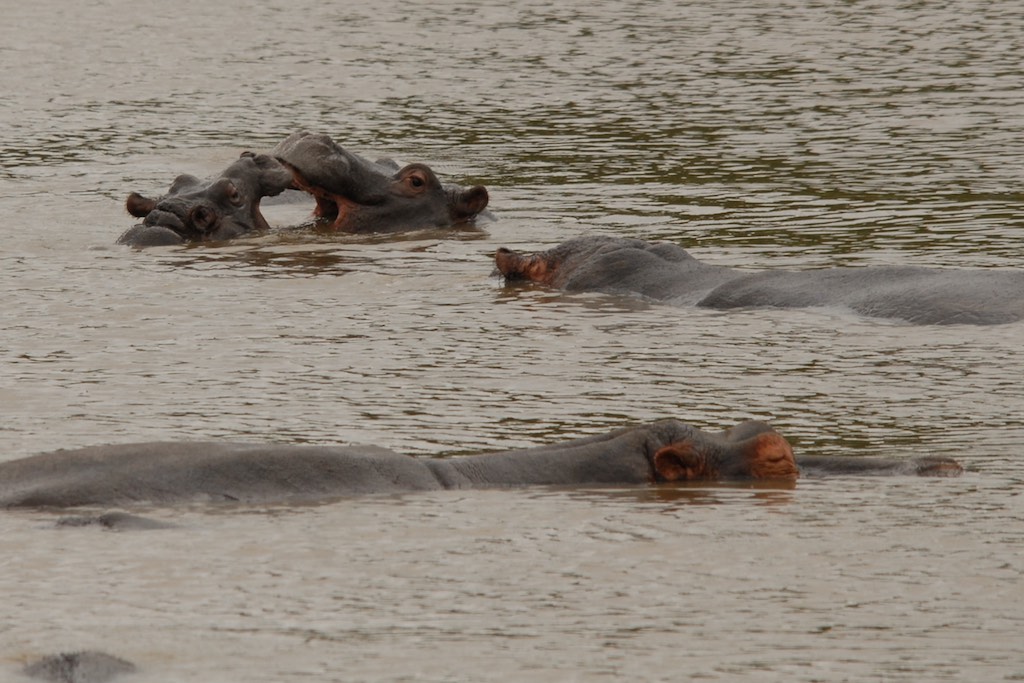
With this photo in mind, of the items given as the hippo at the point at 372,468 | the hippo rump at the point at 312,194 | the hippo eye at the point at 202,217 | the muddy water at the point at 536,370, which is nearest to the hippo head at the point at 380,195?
the hippo rump at the point at 312,194

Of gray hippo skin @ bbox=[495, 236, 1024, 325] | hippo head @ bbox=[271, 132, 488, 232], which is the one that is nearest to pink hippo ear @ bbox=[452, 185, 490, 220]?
hippo head @ bbox=[271, 132, 488, 232]

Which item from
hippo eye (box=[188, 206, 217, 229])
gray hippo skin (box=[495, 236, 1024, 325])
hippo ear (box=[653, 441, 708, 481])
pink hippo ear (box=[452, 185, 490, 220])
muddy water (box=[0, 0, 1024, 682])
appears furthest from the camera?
pink hippo ear (box=[452, 185, 490, 220])

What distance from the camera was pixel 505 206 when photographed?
499 inches

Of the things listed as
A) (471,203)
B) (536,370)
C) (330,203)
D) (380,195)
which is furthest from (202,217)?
(536,370)

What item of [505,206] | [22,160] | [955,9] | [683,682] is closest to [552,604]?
[683,682]

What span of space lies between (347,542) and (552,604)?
2.29ft

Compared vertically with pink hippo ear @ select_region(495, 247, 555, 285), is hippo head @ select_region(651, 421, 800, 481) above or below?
above

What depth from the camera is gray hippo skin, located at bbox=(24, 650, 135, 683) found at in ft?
13.8

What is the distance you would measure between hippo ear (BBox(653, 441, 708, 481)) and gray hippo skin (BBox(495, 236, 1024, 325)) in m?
2.75

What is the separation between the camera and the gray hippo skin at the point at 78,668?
13.8 feet

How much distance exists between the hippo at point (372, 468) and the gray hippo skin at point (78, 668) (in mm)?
1329

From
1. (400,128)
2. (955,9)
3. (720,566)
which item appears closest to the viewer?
(720,566)

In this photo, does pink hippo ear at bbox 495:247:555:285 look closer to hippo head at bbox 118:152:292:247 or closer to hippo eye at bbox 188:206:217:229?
hippo head at bbox 118:152:292:247

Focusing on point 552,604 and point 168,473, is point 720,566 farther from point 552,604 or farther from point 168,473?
point 168,473
